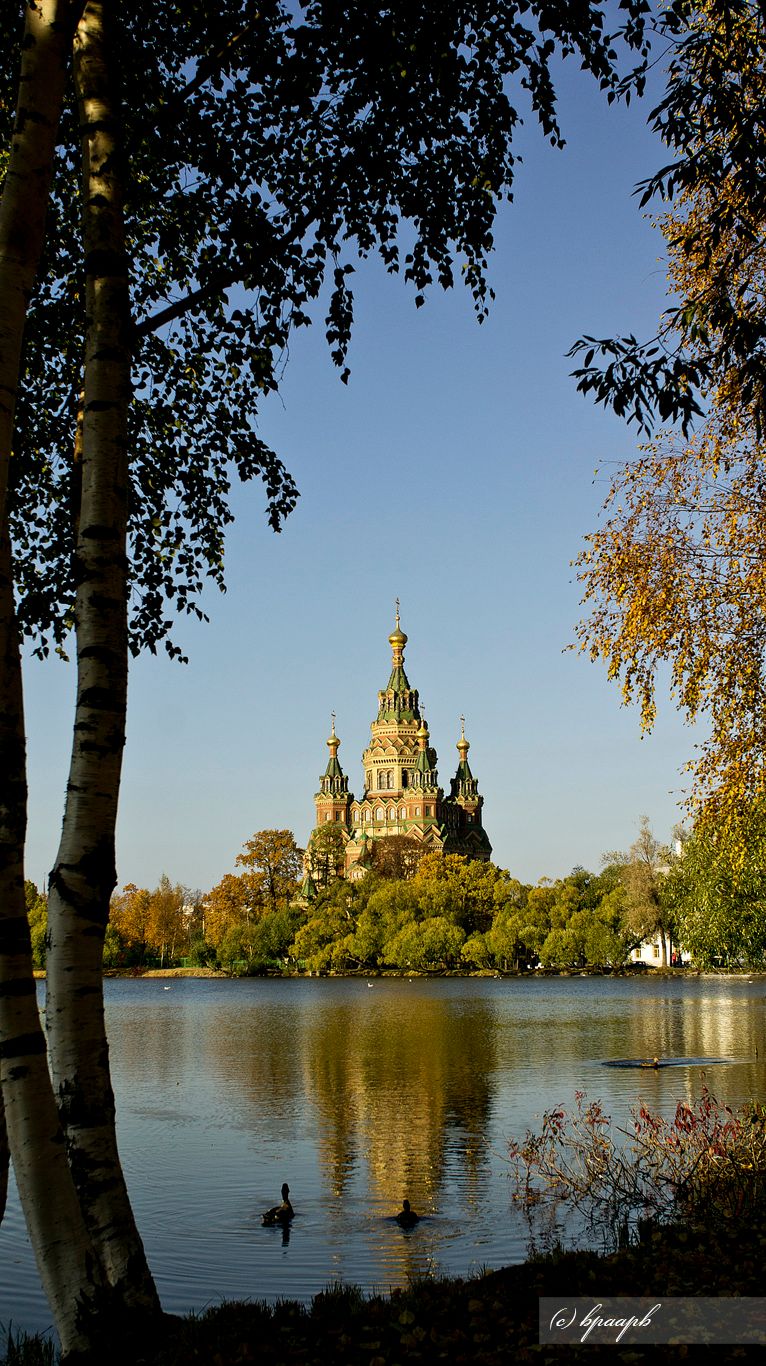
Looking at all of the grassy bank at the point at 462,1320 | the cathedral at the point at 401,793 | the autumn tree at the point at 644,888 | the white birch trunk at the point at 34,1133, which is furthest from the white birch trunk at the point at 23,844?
the cathedral at the point at 401,793

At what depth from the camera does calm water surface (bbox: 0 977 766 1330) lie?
36.8 feet

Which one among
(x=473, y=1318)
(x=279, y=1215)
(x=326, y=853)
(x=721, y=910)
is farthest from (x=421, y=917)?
(x=473, y=1318)

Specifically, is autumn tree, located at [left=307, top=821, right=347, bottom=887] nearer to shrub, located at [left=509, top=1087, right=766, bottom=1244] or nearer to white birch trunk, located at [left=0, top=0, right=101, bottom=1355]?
shrub, located at [left=509, top=1087, right=766, bottom=1244]

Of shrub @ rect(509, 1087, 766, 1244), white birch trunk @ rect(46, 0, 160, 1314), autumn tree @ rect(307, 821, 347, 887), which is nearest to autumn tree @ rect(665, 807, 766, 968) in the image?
shrub @ rect(509, 1087, 766, 1244)

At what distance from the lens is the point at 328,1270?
10.8 m

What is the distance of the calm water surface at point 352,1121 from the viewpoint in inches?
442

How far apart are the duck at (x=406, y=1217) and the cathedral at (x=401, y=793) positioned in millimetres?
125267

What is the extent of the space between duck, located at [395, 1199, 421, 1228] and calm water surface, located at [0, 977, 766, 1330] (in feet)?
0.44

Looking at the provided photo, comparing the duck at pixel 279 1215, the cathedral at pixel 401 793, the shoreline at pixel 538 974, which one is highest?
the cathedral at pixel 401 793

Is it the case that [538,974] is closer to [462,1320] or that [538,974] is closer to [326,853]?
[326,853]

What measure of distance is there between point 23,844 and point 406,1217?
8820 mm

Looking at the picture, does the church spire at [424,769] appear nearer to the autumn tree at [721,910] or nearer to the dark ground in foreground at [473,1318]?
the autumn tree at [721,910]

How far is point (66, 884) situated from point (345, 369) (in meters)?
3.99

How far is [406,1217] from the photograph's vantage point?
488 inches
